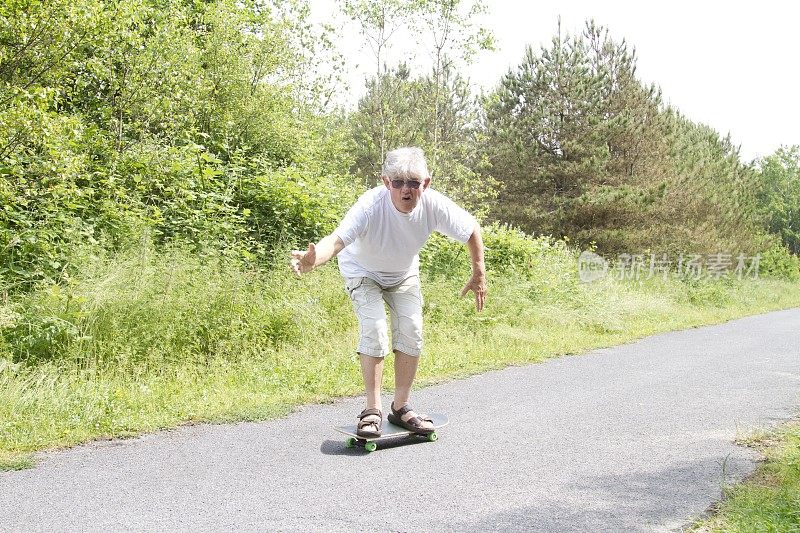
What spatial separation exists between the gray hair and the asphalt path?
1821mm

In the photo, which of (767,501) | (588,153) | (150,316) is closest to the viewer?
(767,501)

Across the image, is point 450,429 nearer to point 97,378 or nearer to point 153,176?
point 97,378

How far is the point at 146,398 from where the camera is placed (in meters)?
6.28

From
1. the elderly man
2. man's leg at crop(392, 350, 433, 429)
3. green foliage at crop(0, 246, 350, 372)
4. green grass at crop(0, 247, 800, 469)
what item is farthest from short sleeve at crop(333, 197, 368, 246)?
green foliage at crop(0, 246, 350, 372)

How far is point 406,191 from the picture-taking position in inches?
197

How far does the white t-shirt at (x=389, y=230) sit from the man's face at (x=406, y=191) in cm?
6

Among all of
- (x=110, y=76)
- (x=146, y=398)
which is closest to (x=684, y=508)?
(x=146, y=398)

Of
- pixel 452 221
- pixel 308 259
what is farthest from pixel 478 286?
pixel 308 259

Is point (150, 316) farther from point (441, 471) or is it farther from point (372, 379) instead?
point (441, 471)

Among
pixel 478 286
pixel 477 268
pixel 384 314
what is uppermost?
pixel 477 268

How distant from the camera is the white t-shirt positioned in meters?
5.07

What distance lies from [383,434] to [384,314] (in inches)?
32.4

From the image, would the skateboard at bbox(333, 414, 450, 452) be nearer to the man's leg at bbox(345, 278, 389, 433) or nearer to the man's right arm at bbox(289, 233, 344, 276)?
the man's leg at bbox(345, 278, 389, 433)

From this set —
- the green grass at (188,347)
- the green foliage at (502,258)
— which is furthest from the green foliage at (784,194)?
the green grass at (188,347)
